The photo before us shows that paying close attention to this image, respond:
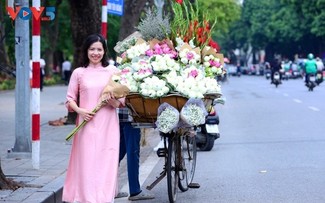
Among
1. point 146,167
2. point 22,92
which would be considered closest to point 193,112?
point 146,167

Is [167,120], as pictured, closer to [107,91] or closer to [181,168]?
[107,91]

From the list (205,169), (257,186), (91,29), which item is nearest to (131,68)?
(257,186)

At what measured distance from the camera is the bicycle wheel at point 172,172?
28.5ft

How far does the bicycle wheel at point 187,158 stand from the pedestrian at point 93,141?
5.08 feet

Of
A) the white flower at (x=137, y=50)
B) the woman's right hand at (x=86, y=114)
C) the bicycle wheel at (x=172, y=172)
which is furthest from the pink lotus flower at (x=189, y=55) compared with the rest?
the woman's right hand at (x=86, y=114)

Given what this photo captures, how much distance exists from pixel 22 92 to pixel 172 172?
426 centimetres

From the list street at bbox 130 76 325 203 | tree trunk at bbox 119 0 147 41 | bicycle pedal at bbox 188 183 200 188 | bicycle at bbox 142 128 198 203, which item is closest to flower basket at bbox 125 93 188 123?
bicycle at bbox 142 128 198 203

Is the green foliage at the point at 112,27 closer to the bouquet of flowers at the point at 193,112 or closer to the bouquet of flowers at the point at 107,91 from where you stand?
the bouquet of flowers at the point at 193,112

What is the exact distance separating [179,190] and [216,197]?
0.52 meters

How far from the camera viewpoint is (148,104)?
848cm

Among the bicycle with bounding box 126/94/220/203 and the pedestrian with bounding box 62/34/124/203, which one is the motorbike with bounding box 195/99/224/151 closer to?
the bicycle with bounding box 126/94/220/203

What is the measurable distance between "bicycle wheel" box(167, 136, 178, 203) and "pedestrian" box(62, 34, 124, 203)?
98 centimetres

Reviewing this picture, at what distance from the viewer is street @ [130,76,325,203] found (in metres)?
9.60

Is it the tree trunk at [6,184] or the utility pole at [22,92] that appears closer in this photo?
the tree trunk at [6,184]
